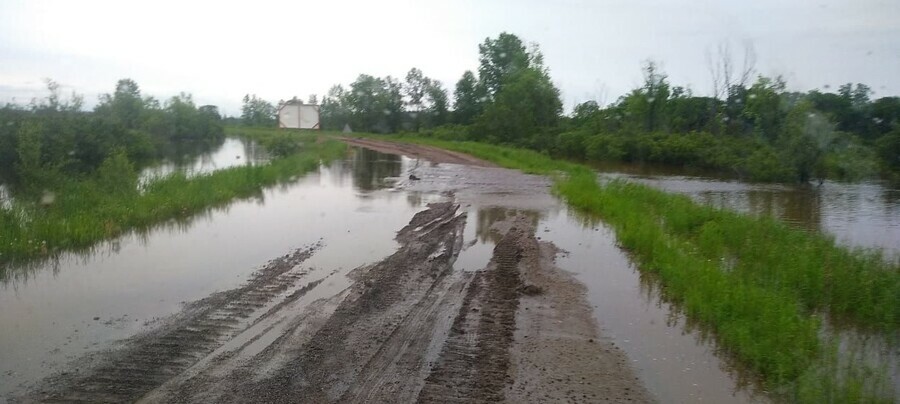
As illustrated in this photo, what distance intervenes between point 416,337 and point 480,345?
2.24 ft

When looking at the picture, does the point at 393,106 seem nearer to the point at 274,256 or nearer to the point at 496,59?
the point at 496,59

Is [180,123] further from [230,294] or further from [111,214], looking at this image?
[230,294]

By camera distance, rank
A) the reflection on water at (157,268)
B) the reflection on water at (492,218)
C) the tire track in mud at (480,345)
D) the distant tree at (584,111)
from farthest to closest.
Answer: the distant tree at (584,111) → the reflection on water at (492,218) → the reflection on water at (157,268) → the tire track in mud at (480,345)

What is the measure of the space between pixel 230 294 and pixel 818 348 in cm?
700

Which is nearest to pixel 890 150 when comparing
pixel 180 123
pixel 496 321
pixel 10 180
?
pixel 496 321

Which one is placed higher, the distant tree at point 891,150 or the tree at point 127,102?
the tree at point 127,102


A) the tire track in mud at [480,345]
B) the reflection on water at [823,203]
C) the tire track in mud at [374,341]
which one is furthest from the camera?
the reflection on water at [823,203]

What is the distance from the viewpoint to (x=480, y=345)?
22.9ft

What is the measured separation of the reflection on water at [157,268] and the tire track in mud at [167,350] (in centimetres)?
33

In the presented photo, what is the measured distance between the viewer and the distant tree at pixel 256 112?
135 metres

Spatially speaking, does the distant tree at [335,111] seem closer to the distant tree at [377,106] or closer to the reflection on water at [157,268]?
the distant tree at [377,106]

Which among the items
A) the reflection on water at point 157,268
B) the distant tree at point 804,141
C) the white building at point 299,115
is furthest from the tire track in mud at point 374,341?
the white building at point 299,115

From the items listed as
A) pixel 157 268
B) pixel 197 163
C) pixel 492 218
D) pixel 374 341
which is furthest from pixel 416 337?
pixel 197 163

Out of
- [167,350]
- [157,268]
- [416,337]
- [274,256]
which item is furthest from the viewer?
[274,256]
